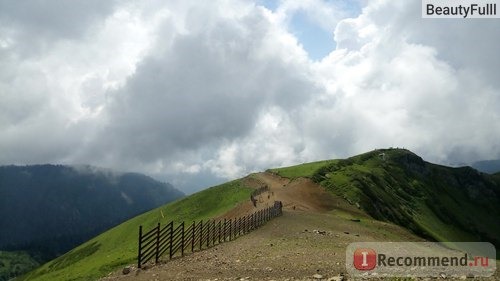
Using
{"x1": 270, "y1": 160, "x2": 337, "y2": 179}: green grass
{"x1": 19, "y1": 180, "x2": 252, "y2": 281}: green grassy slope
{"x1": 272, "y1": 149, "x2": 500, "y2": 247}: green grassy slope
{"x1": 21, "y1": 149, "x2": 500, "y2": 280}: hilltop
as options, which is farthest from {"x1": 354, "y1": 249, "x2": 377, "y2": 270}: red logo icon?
{"x1": 270, "y1": 160, "x2": 337, "y2": 179}: green grass

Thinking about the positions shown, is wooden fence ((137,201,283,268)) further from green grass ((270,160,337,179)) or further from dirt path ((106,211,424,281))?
green grass ((270,160,337,179))

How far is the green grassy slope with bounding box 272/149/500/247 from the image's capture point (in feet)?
325

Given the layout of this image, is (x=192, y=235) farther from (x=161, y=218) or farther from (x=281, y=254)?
(x=161, y=218)

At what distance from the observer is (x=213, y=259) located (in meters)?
33.4

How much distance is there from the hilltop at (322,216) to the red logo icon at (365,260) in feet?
3.36

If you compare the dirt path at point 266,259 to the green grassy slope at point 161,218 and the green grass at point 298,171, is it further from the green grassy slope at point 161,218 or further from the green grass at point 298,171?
the green grass at point 298,171

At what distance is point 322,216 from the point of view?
63.6 metres

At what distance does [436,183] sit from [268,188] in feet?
322

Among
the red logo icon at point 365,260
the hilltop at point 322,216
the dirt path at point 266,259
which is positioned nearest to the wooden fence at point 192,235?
the dirt path at point 266,259

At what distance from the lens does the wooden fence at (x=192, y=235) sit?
3388cm

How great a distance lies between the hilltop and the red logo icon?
1.02 meters

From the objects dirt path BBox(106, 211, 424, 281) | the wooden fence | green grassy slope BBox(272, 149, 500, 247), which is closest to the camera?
dirt path BBox(106, 211, 424, 281)

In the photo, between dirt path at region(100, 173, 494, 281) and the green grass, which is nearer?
dirt path at region(100, 173, 494, 281)

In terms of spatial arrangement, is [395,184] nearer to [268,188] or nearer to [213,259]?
[268,188]
